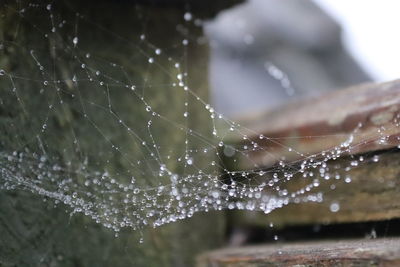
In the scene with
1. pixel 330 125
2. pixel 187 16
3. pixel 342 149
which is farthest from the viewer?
pixel 187 16

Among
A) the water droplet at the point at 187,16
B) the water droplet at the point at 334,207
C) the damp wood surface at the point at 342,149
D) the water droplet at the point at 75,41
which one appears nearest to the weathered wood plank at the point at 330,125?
the damp wood surface at the point at 342,149

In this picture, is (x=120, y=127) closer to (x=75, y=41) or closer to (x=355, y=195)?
(x=75, y=41)

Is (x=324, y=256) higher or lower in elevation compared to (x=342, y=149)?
lower

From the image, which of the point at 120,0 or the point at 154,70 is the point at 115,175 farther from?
the point at 120,0

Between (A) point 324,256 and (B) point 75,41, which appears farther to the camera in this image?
(B) point 75,41

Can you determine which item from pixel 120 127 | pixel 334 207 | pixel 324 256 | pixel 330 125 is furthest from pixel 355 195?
pixel 120 127

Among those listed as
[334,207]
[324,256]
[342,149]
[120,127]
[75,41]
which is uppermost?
[75,41]

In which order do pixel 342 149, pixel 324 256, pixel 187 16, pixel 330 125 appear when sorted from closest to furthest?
pixel 324 256
pixel 342 149
pixel 330 125
pixel 187 16
